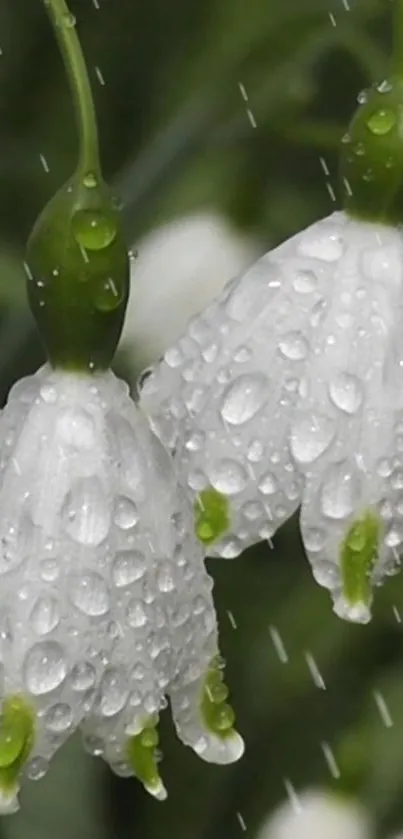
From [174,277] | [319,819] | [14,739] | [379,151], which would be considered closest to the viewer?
[14,739]

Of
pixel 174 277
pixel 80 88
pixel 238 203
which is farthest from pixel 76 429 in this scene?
pixel 238 203


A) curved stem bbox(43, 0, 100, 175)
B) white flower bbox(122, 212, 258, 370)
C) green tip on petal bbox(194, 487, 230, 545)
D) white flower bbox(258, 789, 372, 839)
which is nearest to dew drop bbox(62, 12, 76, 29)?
curved stem bbox(43, 0, 100, 175)

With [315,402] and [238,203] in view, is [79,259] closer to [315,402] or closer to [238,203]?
[315,402]

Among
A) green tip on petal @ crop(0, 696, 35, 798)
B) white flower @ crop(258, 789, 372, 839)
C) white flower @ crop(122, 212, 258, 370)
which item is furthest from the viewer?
white flower @ crop(258, 789, 372, 839)

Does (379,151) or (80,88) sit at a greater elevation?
(80,88)

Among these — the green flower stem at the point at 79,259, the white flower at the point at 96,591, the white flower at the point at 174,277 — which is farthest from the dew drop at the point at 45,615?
the white flower at the point at 174,277

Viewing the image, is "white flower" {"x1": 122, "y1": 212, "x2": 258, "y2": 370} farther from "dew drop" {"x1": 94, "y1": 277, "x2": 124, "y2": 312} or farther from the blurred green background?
"dew drop" {"x1": 94, "y1": 277, "x2": 124, "y2": 312}
